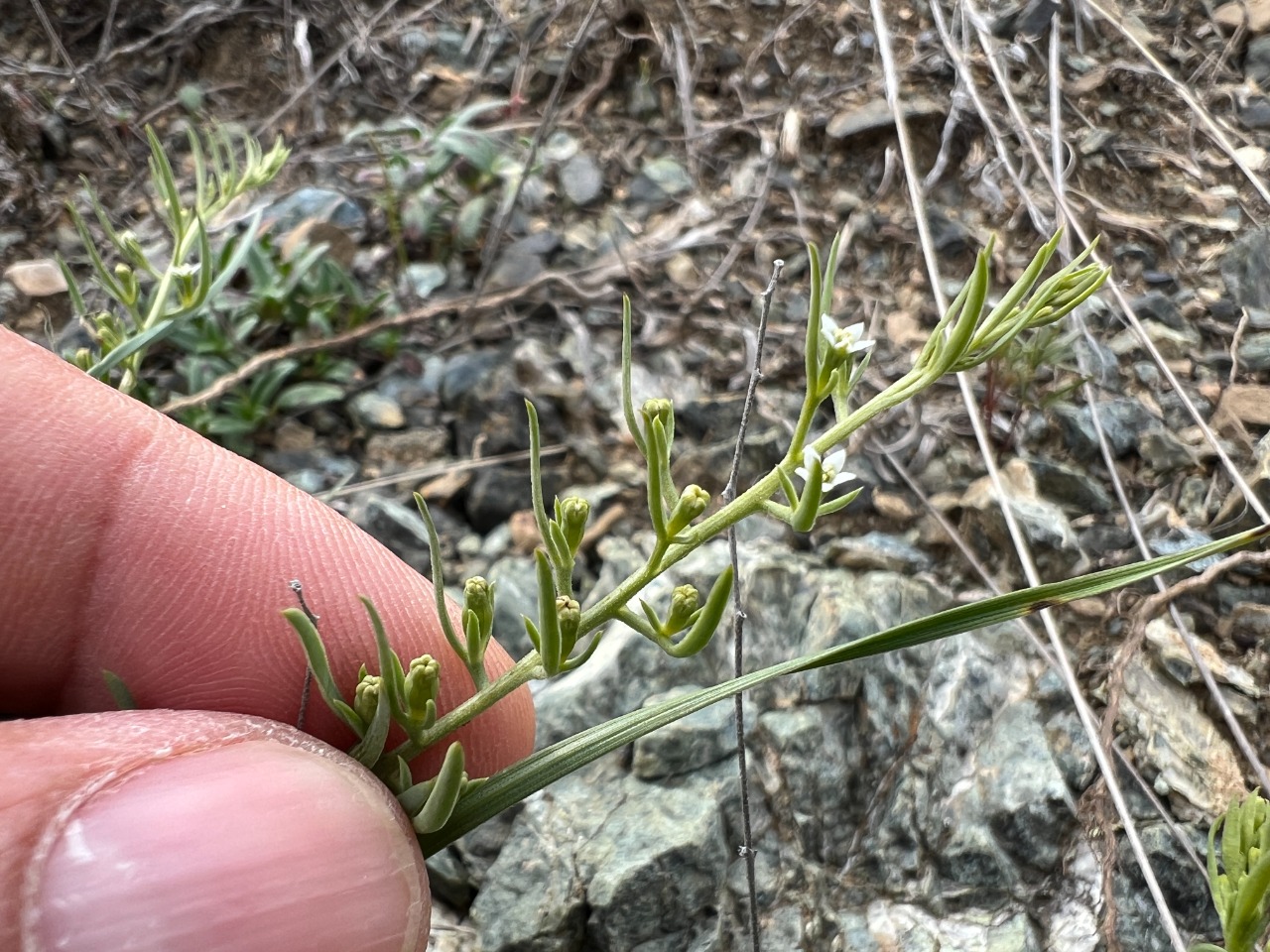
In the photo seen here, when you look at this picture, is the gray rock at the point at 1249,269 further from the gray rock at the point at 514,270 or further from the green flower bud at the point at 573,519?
the green flower bud at the point at 573,519

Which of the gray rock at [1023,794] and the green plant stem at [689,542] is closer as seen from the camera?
the green plant stem at [689,542]

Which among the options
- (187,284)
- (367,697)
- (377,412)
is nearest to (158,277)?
(187,284)

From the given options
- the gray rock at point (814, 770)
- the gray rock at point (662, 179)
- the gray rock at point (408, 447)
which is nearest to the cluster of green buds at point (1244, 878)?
the gray rock at point (814, 770)

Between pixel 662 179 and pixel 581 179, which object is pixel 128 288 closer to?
pixel 581 179

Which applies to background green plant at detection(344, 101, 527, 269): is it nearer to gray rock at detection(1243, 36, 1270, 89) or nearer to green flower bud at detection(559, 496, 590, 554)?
A: green flower bud at detection(559, 496, 590, 554)

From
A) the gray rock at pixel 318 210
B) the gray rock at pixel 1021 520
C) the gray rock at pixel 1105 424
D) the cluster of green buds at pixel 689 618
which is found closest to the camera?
the cluster of green buds at pixel 689 618

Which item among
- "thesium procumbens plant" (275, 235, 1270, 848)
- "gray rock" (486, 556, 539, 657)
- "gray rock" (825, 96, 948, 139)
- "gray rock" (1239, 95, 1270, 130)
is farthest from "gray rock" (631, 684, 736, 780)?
"gray rock" (1239, 95, 1270, 130)

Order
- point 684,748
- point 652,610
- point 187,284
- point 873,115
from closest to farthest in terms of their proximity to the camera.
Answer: point 652,610, point 684,748, point 187,284, point 873,115

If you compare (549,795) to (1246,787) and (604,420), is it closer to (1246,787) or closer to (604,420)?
(604,420)
